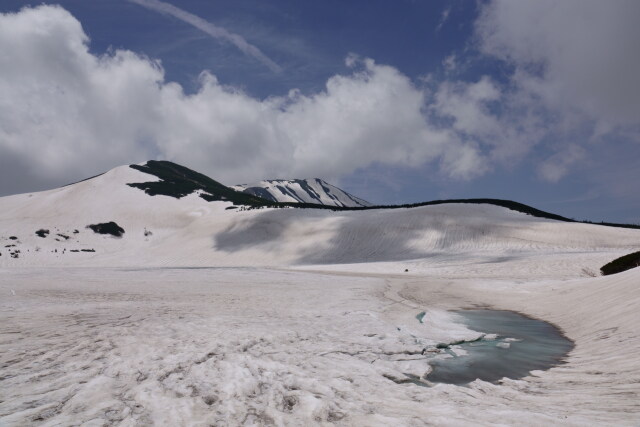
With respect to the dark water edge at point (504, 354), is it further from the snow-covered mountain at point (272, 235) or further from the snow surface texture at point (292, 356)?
the snow-covered mountain at point (272, 235)

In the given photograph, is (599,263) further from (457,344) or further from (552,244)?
(457,344)

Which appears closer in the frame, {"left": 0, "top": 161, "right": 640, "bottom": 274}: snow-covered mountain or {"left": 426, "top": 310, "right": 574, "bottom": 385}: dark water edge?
{"left": 426, "top": 310, "right": 574, "bottom": 385}: dark water edge

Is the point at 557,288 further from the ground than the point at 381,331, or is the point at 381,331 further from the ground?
the point at 557,288

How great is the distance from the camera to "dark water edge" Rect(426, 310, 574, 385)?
6109 mm

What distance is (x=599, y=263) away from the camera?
2608 cm

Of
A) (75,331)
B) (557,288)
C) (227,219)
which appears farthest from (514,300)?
(227,219)

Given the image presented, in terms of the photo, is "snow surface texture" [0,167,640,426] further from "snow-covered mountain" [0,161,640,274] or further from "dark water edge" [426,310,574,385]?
"snow-covered mountain" [0,161,640,274]

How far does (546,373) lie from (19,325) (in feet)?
36.4

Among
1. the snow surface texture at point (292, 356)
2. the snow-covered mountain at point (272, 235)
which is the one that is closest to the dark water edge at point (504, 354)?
the snow surface texture at point (292, 356)

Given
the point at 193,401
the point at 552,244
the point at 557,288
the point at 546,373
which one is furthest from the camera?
the point at 552,244

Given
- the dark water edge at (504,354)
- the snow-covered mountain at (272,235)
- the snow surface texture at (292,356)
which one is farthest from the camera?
the snow-covered mountain at (272,235)

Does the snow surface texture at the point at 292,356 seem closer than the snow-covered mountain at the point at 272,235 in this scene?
Yes

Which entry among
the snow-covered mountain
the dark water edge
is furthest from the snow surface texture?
the snow-covered mountain

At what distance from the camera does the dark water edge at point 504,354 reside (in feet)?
20.0
